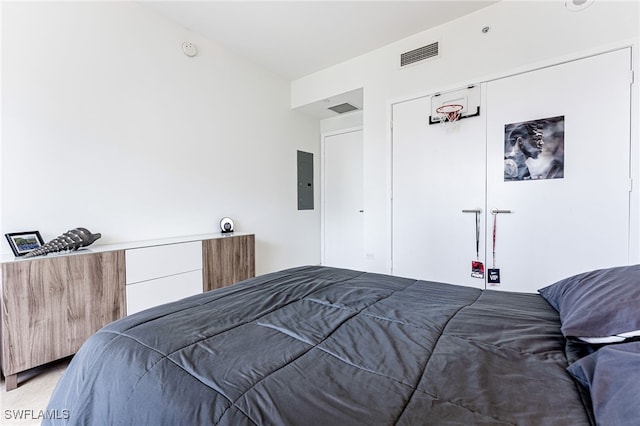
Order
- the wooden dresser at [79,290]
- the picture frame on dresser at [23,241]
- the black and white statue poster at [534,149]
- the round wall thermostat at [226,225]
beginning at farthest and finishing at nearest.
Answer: the round wall thermostat at [226,225], the black and white statue poster at [534,149], the picture frame on dresser at [23,241], the wooden dresser at [79,290]

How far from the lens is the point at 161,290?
7.57 feet

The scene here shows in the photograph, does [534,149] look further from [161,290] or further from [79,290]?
[79,290]

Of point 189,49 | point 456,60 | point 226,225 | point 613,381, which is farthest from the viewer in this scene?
point 226,225

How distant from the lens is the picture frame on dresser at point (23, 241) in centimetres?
182

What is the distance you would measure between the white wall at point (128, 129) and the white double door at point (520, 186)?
1.84 m

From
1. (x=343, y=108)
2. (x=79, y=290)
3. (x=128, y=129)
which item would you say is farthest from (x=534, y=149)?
(x=79, y=290)

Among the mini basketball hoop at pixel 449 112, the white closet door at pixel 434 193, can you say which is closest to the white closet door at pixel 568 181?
the white closet door at pixel 434 193

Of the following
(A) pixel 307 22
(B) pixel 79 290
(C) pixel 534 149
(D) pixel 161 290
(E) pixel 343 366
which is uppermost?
(A) pixel 307 22

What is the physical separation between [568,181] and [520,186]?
12.7 inches

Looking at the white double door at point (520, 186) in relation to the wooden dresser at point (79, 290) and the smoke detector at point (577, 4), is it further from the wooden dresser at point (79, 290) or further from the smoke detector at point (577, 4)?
the wooden dresser at point (79, 290)

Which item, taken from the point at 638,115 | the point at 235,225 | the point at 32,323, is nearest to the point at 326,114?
the point at 235,225

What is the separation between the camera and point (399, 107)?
316 centimetres

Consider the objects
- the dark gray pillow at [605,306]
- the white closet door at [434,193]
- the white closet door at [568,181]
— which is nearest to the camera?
the dark gray pillow at [605,306]

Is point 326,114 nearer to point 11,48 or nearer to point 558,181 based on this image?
point 558,181
